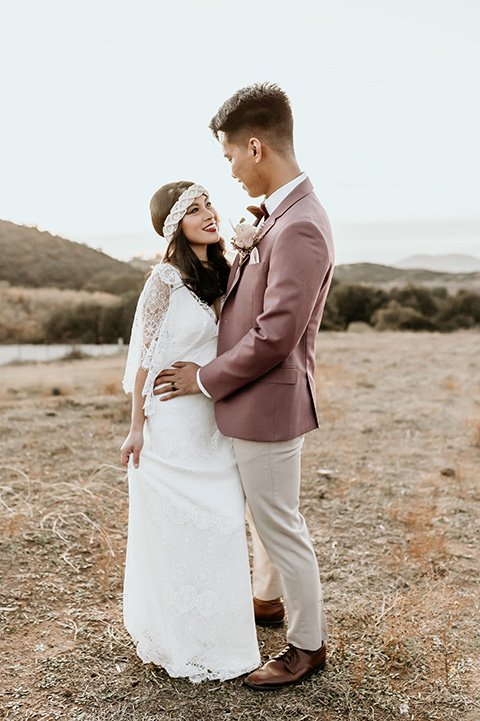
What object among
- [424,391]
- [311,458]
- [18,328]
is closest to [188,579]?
[311,458]

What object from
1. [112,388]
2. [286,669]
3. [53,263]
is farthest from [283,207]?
[53,263]

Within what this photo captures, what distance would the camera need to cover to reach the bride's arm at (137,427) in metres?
2.64

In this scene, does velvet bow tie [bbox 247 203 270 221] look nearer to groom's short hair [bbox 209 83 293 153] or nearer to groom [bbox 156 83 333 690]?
groom [bbox 156 83 333 690]

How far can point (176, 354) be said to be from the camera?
265cm

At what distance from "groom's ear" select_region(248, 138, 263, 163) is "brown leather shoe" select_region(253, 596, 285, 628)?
6.51ft

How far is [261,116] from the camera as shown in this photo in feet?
8.12

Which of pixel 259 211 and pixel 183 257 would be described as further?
pixel 183 257

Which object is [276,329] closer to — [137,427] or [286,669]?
[137,427]

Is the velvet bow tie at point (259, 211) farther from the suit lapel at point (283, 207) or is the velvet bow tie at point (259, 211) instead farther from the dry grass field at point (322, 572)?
the dry grass field at point (322, 572)

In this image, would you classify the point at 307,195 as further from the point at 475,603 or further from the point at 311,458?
the point at 311,458

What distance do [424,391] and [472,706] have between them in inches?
279

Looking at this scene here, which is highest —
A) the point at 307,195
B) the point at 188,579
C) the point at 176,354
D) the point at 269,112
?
the point at 269,112

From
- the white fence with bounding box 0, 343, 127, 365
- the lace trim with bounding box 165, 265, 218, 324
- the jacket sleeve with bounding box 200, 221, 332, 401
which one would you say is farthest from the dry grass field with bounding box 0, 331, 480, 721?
the white fence with bounding box 0, 343, 127, 365

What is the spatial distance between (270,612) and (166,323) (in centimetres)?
147
